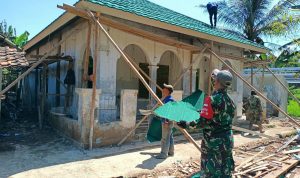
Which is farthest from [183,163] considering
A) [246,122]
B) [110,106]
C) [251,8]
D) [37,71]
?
[251,8]

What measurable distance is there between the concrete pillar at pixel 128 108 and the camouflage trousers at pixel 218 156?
14.0ft

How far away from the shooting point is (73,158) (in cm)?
688

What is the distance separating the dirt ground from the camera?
5.96 metres

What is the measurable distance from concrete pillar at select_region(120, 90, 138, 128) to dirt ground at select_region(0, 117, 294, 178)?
2.06ft

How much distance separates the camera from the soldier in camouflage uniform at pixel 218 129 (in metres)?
4.07

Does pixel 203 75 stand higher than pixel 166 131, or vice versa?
pixel 203 75

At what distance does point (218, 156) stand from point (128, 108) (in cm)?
446

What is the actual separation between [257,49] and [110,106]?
27.2ft

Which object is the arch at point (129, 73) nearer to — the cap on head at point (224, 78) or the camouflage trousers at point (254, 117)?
the camouflage trousers at point (254, 117)

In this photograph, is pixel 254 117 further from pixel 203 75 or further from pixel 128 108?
pixel 128 108

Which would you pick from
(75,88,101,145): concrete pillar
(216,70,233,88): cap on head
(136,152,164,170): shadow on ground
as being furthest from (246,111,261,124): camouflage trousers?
(216,70,233,88): cap on head

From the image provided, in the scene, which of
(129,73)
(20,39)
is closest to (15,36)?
(20,39)

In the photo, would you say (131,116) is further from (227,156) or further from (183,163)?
(227,156)

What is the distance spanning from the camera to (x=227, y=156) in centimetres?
426
